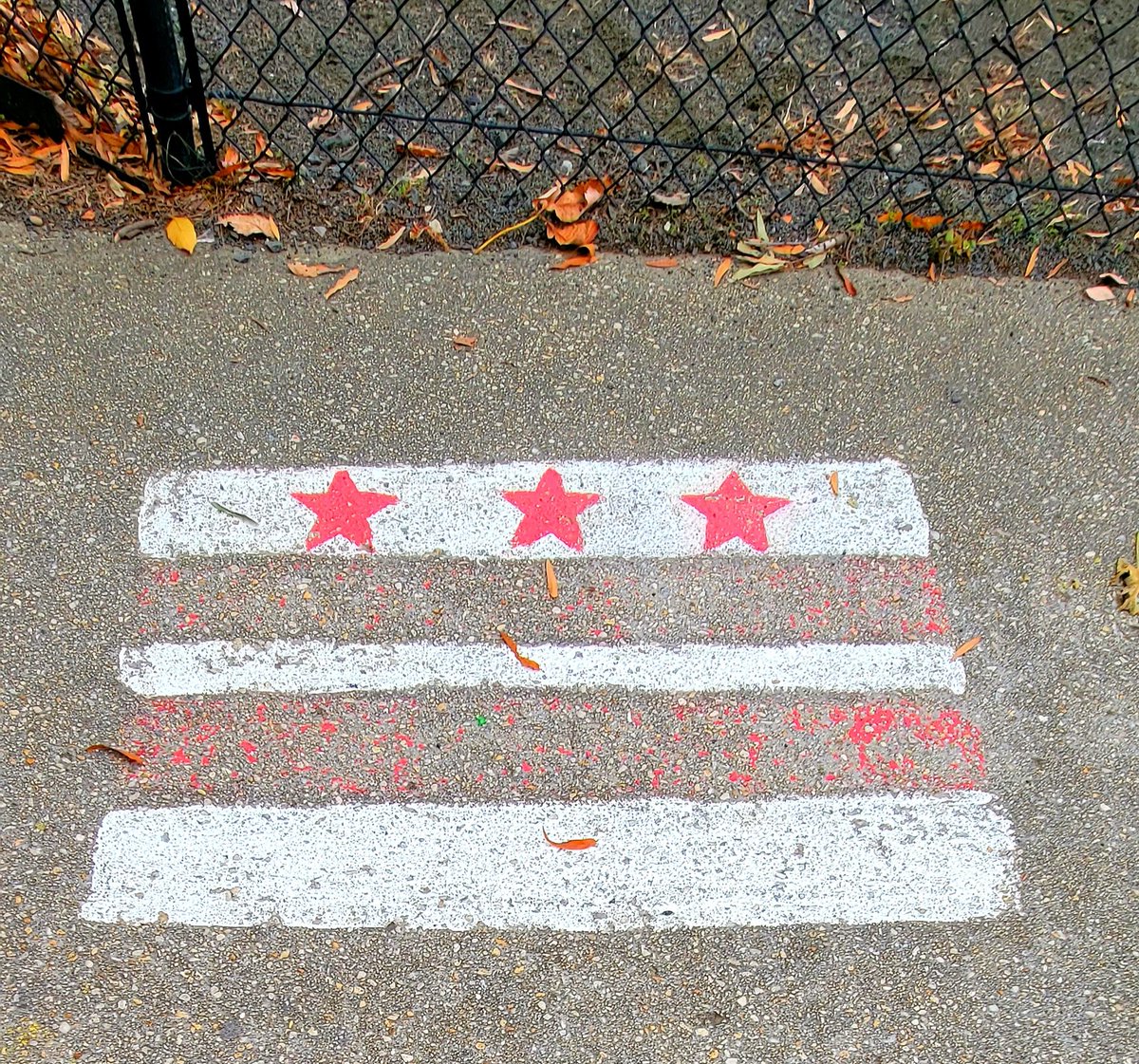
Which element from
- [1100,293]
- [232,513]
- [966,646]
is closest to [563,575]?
[232,513]

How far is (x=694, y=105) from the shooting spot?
3.15m

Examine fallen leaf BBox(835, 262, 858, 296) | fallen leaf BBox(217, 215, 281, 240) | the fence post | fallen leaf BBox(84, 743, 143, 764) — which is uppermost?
the fence post

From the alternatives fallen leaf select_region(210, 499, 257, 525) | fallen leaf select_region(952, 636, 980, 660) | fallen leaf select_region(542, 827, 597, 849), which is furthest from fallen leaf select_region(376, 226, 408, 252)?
fallen leaf select_region(952, 636, 980, 660)

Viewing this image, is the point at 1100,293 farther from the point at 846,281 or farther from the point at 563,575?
the point at 563,575

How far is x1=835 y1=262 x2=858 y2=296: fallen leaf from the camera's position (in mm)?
2922

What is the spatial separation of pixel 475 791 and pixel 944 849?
3.44ft

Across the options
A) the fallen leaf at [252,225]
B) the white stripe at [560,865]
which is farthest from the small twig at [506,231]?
the white stripe at [560,865]

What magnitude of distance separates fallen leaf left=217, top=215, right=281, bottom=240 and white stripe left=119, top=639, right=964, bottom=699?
50.0 inches

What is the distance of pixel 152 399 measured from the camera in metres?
2.62

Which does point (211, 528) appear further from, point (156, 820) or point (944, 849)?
point (944, 849)

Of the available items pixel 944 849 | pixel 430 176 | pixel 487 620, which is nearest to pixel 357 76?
pixel 430 176

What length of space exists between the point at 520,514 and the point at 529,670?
429mm

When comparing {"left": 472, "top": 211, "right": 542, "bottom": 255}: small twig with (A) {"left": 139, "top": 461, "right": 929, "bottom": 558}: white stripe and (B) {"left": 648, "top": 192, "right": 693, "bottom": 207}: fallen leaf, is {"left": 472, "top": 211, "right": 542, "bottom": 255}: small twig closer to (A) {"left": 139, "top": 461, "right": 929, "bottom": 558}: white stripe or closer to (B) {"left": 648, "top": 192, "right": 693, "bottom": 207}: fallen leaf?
(B) {"left": 648, "top": 192, "right": 693, "bottom": 207}: fallen leaf

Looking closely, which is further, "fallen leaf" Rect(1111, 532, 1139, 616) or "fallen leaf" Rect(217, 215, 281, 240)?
"fallen leaf" Rect(217, 215, 281, 240)
